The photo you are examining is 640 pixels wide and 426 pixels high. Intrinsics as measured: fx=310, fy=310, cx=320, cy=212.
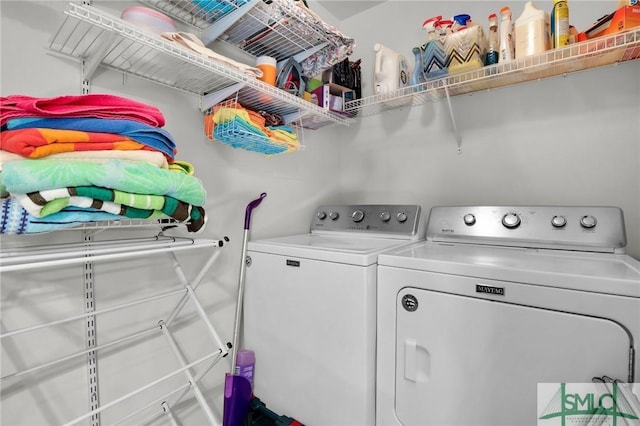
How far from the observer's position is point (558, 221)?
136cm

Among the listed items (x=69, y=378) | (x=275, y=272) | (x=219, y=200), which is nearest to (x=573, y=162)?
(x=275, y=272)

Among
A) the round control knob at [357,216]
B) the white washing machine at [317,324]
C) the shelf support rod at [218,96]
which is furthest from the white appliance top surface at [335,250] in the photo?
the shelf support rod at [218,96]

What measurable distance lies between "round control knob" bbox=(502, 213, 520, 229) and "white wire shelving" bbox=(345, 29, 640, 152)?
600 mm

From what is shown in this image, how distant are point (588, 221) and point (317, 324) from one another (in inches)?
48.3

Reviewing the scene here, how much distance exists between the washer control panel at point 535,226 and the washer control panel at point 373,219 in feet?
0.36

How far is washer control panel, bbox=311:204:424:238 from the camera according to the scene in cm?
170

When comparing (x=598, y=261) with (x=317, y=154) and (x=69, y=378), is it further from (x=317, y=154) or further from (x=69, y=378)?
(x=69, y=378)

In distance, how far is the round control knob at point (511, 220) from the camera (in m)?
1.45

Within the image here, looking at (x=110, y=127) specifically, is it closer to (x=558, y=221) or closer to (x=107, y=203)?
(x=107, y=203)

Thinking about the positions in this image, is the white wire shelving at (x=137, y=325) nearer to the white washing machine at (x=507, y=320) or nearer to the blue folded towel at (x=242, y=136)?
the blue folded towel at (x=242, y=136)

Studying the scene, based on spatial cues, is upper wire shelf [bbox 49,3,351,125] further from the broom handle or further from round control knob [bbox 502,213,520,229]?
round control knob [bbox 502,213,520,229]

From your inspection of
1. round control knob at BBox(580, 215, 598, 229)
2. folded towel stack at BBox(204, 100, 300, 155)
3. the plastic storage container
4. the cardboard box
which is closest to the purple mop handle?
folded towel stack at BBox(204, 100, 300, 155)

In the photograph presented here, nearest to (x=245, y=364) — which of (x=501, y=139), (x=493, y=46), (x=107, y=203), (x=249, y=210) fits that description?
(x=249, y=210)

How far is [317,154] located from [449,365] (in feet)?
4.98
